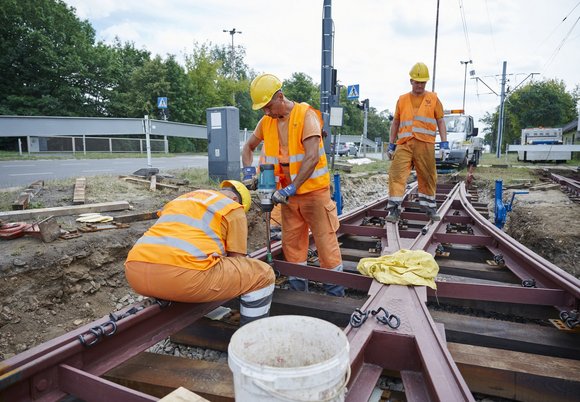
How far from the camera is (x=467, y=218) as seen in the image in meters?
5.93

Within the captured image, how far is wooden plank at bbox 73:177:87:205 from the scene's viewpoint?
6596 mm

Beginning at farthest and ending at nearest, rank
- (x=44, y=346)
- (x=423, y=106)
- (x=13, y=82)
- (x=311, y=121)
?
(x=13, y=82), (x=423, y=106), (x=311, y=121), (x=44, y=346)

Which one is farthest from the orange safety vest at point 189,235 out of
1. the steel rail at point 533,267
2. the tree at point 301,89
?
the tree at point 301,89

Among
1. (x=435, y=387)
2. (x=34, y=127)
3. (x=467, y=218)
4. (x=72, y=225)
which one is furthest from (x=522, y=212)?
(x=34, y=127)

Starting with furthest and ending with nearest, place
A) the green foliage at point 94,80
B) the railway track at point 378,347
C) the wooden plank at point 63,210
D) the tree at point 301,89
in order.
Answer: the tree at point 301,89 < the green foliage at point 94,80 < the wooden plank at point 63,210 < the railway track at point 378,347

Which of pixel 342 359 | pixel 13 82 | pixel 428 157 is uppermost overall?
pixel 13 82

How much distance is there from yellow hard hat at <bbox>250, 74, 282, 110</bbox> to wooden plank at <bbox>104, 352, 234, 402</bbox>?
202cm

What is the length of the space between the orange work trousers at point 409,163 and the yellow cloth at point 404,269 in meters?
1.98

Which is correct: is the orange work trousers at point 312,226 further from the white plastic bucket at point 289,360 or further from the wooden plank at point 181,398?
the wooden plank at point 181,398

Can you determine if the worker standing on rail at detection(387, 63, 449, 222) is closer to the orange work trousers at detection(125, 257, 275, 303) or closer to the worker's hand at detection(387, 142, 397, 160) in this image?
the worker's hand at detection(387, 142, 397, 160)

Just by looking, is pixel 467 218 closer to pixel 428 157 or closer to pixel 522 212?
pixel 428 157

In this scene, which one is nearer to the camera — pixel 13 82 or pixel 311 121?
pixel 311 121

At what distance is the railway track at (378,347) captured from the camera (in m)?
1.90

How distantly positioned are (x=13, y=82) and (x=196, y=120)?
1494 cm
